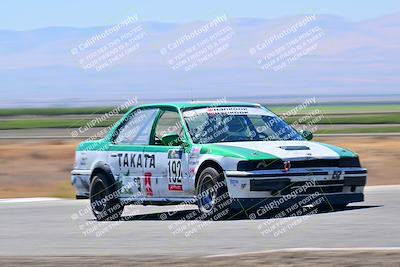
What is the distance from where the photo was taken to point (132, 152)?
49.8 ft

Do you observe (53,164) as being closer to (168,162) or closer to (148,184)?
(148,184)

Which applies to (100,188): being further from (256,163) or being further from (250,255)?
(250,255)

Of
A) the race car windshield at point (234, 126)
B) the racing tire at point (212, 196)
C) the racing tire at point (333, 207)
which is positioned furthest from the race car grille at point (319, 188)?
the race car windshield at point (234, 126)

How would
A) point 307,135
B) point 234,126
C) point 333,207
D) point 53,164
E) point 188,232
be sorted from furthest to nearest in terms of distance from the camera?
point 53,164 → point 307,135 → point 333,207 → point 234,126 → point 188,232

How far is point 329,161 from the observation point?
14.1 m

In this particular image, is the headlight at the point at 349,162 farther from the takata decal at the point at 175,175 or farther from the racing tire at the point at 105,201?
the racing tire at the point at 105,201

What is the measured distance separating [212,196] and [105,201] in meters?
2.06

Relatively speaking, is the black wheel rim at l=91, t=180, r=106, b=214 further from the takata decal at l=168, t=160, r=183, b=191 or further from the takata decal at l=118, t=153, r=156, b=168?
the takata decal at l=168, t=160, r=183, b=191

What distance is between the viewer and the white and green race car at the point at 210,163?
541 inches

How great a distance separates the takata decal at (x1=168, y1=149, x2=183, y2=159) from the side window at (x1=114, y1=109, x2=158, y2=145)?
576mm

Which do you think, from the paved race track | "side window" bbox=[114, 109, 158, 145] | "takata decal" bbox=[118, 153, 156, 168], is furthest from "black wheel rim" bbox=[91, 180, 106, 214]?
"side window" bbox=[114, 109, 158, 145]

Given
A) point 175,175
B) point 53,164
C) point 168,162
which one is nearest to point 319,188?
point 175,175

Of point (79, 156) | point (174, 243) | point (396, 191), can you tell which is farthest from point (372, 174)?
point (174, 243)

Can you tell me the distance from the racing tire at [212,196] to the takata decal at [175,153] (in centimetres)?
54
